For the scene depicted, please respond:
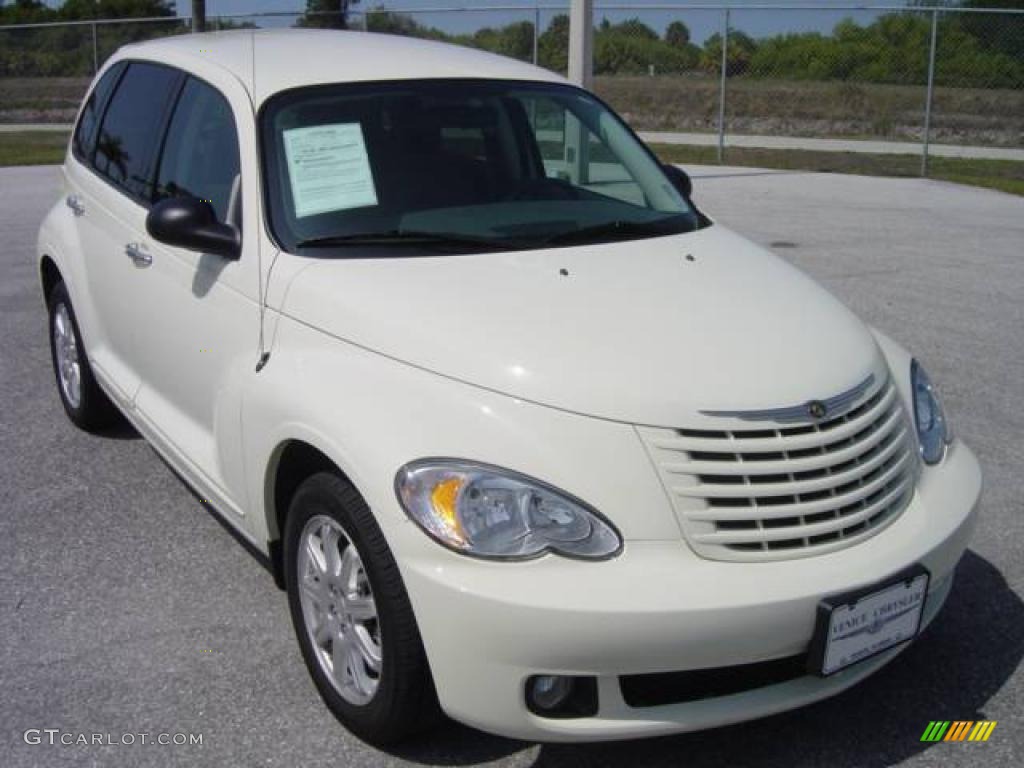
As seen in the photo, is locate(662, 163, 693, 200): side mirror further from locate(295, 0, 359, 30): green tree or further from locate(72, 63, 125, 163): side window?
locate(295, 0, 359, 30): green tree

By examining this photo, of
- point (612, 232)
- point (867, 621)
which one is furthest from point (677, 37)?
point (867, 621)

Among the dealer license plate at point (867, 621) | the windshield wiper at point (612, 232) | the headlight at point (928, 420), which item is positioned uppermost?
the windshield wiper at point (612, 232)

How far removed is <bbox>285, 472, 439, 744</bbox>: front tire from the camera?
283cm

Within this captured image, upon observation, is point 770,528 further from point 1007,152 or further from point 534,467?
point 1007,152

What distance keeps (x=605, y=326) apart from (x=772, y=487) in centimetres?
63

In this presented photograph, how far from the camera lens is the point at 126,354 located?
4.68m

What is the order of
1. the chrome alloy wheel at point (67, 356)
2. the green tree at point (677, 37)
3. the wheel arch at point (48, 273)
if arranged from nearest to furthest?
the chrome alloy wheel at point (67, 356)
the wheel arch at point (48, 273)
the green tree at point (677, 37)

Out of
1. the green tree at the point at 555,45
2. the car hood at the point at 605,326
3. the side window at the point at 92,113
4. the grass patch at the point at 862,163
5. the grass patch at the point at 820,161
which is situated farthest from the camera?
the green tree at the point at 555,45

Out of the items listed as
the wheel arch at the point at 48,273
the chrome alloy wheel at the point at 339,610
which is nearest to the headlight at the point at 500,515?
the chrome alloy wheel at the point at 339,610

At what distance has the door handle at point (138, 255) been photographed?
427 centimetres

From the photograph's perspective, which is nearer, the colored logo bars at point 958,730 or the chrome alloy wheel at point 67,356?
the colored logo bars at point 958,730

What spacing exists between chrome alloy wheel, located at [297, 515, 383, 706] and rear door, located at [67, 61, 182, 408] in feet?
5.37

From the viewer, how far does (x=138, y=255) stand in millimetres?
4344

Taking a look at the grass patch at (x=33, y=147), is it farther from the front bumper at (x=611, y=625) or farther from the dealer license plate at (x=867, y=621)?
the dealer license plate at (x=867, y=621)
